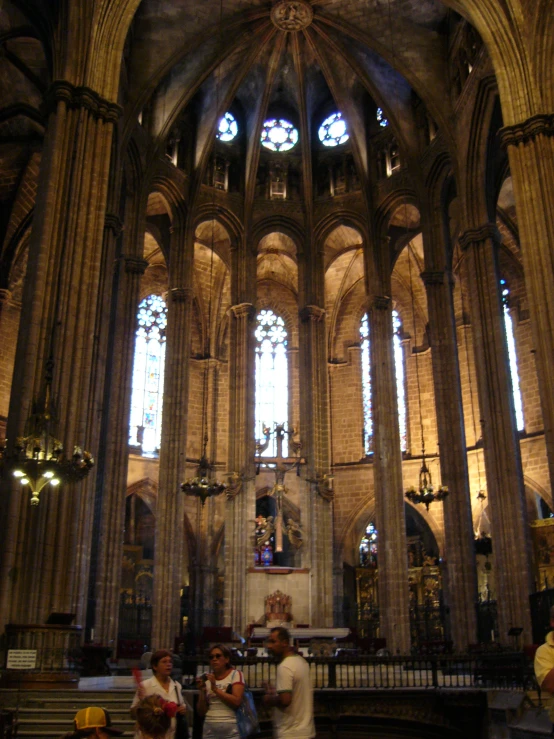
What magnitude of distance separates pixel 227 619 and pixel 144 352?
476 inches

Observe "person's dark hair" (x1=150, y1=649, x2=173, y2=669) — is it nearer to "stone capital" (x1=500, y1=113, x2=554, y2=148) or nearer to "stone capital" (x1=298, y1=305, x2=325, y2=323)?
"stone capital" (x1=500, y1=113, x2=554, y2=148)

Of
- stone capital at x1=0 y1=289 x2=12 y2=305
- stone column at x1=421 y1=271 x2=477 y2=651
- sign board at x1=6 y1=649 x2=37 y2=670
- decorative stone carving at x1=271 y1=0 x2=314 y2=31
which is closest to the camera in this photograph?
sign board at x1=6 y1=649 x2=37 y2=670

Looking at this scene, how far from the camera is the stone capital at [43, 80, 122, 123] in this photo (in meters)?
17.2

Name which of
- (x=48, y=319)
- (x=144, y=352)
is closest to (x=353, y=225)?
(x=144, y=352)

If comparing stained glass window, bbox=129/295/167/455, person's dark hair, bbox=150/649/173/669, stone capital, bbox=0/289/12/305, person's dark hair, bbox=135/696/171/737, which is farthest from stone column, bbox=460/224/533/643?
person's dark hair, bbox=135/696/171/737

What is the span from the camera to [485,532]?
2697cm

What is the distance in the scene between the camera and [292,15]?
979 inches

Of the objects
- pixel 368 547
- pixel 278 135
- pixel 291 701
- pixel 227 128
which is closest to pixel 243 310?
pixel 227 128

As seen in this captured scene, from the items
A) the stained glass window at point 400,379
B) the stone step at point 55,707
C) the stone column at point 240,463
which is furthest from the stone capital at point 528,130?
the stone step at point 55,707

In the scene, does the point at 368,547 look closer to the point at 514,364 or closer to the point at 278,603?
the point at 278,603

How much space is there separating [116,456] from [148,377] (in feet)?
30.7

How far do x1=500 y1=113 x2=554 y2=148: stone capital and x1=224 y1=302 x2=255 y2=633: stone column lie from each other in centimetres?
1061

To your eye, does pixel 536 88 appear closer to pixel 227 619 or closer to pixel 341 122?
pixel 341 122

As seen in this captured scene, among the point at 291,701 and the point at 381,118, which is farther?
the point at 381,118
